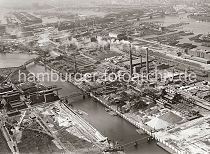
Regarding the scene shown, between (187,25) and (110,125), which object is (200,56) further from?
(187,25)

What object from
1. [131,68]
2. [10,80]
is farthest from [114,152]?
[10,80]

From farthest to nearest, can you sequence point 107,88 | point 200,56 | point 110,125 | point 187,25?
point 187,25, point 200,56, point 107,88, point 110,125

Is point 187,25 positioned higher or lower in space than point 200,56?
higher

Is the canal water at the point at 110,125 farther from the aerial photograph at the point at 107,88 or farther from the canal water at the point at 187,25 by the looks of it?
the canal water at the point at 187,25

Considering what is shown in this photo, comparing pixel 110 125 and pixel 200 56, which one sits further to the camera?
pixel 200 56

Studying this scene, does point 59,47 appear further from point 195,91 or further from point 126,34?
point 195,91

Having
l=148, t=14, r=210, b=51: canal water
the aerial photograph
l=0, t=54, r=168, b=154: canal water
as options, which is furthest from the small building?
l=0, t=54, r=168, b=154: canal water

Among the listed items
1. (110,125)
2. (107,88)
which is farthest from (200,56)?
(110,125)

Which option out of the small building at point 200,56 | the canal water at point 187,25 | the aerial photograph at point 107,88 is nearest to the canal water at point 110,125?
the aerial photograph at point 107,88

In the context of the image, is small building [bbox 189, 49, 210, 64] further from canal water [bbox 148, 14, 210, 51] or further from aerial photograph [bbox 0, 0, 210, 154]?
canal water [bbox 148, 14, 210, 51]
